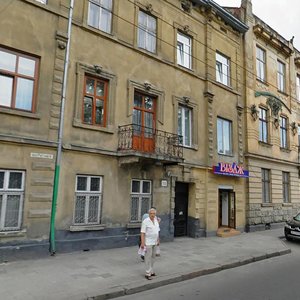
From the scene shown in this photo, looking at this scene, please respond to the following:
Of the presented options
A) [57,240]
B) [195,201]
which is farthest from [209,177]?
[57,240]

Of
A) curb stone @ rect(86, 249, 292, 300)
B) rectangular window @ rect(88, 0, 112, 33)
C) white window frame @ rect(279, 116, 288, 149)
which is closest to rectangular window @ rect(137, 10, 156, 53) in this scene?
rectangular window @ rect(88, 0, 112, 33)

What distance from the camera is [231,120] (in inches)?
696

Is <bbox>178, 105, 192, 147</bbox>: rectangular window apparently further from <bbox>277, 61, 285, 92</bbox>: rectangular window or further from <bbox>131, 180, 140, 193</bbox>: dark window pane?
<bbox>277, 61, 285, 92</bbox>: rectangular window

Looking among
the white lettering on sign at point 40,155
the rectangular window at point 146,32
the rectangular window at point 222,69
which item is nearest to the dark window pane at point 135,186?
the white lettering on sign at point 40,155

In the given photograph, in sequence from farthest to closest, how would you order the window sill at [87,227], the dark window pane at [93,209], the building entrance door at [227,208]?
the building entrance door at [227,208]
the dark window pane at [93,209]
the window sill at [87,227]

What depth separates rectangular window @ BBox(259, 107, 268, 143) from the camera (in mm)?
19766

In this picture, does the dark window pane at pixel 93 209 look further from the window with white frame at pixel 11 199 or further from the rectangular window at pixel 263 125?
the rectangular window at pixel 263 125

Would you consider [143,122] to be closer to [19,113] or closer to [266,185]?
[19,113]

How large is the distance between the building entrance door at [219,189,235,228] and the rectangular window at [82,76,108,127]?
8.16 metres

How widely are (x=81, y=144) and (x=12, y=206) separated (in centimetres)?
293

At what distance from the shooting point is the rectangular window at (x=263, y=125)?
19.8 m

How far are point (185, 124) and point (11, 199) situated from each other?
8504mm

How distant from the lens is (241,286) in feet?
24.9

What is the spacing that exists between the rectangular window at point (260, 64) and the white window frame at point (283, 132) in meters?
3.21
